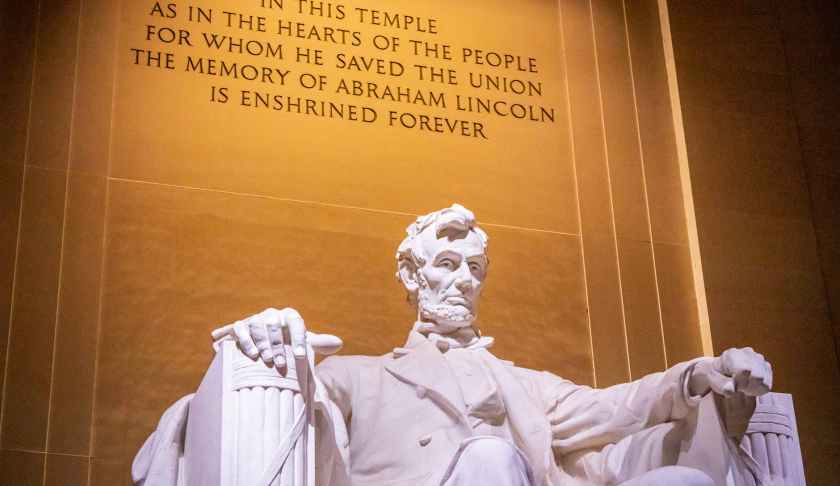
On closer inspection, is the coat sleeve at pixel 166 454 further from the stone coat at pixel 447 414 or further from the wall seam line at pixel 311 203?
the wall seam line at pixel 311 203

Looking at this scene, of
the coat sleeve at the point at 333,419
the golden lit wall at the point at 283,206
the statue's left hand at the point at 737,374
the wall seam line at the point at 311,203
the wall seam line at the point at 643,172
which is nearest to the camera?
the coat sleeve at the point at 333,419

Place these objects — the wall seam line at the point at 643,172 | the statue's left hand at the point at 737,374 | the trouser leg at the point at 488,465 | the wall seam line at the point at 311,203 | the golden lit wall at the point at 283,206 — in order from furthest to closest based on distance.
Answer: the wall seam line at the point at 643,172 → the wall seam line at the point at 311,203 → the golden lit wall at the point at 283,206 → the statue's left hand at the point at 737,374 → the trouser leg at the point at 488,465

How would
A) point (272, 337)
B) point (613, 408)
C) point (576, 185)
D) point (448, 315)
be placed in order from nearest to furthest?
point (272, 337) < point (613, 408) < point (448, 315) < point (576, 185)

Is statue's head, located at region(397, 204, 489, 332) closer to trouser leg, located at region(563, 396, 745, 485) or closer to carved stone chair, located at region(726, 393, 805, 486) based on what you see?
trouser leg, located at region(563, 396, 745, 485)

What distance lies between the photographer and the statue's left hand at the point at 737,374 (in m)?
4.88

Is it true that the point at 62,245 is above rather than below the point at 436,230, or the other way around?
above

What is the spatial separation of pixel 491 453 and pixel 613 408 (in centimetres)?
112

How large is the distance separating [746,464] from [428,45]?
9.78ft

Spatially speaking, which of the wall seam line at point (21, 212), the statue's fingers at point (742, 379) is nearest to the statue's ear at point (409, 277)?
the statue's fingers at point (742, 379)

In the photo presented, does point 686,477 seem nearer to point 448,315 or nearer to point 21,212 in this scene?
point 448,315

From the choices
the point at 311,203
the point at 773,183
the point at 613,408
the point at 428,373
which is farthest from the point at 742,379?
the point at 773,183

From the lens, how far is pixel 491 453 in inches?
172

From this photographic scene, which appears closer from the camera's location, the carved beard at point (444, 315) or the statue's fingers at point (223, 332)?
the statue's fingers at point (223, 332)

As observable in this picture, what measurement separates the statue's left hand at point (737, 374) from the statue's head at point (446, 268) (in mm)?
916
